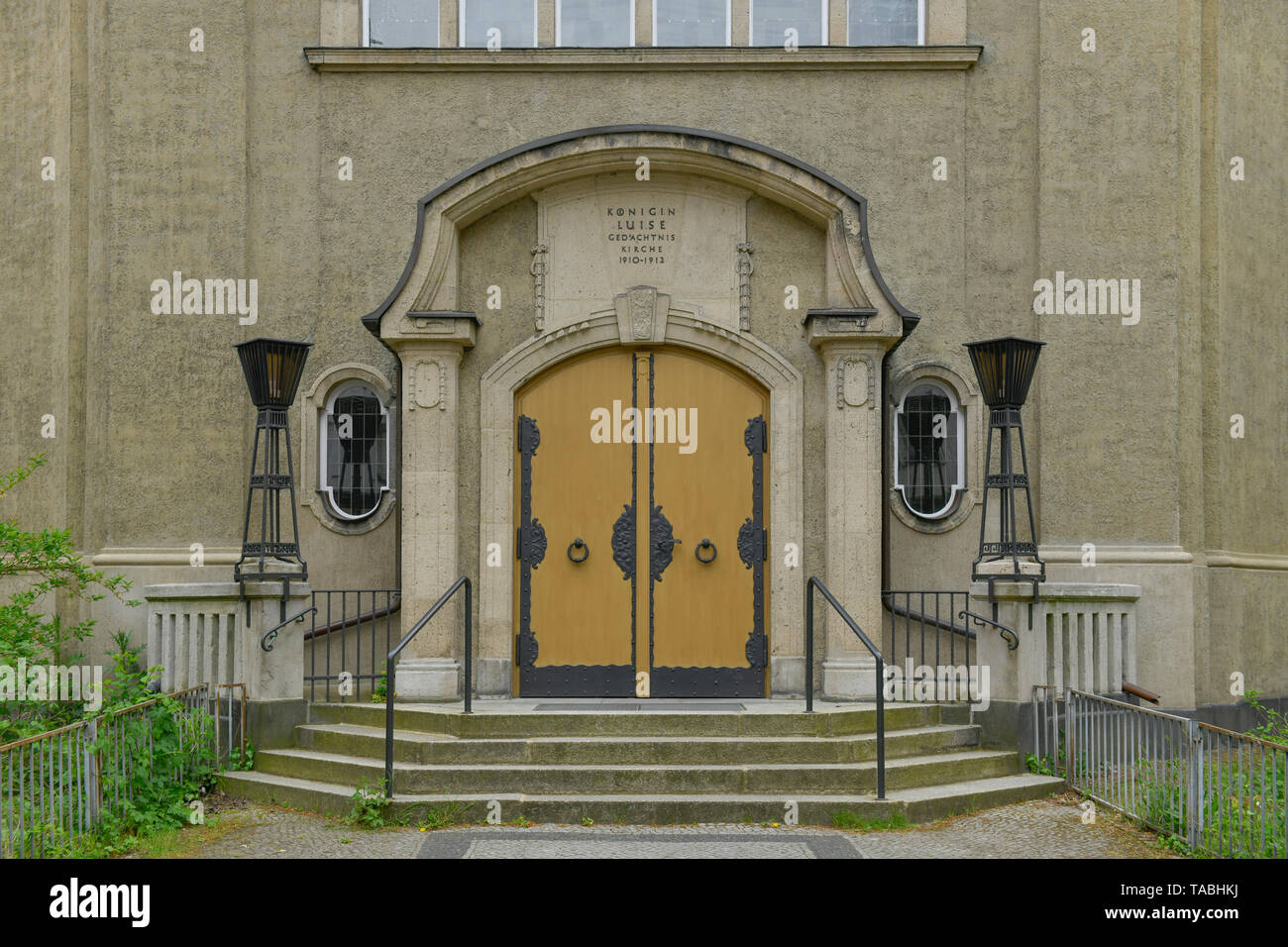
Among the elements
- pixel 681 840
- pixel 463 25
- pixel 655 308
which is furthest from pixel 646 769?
pixel 463 25

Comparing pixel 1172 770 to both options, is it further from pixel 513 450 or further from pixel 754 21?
pixel 754 21

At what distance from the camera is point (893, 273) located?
12.4 m

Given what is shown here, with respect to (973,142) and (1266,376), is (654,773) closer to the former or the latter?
(973,142)

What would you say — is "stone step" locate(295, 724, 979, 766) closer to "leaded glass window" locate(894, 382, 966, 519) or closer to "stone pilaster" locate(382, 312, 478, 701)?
"stone pilaster" locate(382, 312, 478, 701)

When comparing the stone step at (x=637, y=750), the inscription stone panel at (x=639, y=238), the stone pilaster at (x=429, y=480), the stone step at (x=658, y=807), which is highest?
the inscription stone panel at (x=639, y=238)

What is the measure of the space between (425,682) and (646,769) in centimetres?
264

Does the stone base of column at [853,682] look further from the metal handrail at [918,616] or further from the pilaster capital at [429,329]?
the pilaster capital at [429,329]

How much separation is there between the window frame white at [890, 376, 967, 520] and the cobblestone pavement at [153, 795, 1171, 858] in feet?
12.0

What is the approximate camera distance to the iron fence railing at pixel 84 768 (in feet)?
25.1

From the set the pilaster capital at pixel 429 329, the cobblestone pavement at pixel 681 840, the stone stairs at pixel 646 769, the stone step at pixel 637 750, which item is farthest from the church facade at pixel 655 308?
the cobblestone pavement at pixel 681 840

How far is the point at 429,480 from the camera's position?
11.3 meters

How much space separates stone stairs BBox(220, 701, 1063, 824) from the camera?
8992 mm

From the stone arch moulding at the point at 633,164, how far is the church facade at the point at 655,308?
4 centimetres

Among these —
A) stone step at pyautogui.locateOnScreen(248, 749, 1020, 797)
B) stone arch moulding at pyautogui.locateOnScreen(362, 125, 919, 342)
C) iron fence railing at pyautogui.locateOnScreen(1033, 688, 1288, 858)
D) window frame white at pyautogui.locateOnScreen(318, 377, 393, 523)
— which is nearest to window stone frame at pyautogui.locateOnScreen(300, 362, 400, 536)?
window frame white at pyautogui.locateOnScreen(318, 377, 393, 523)
